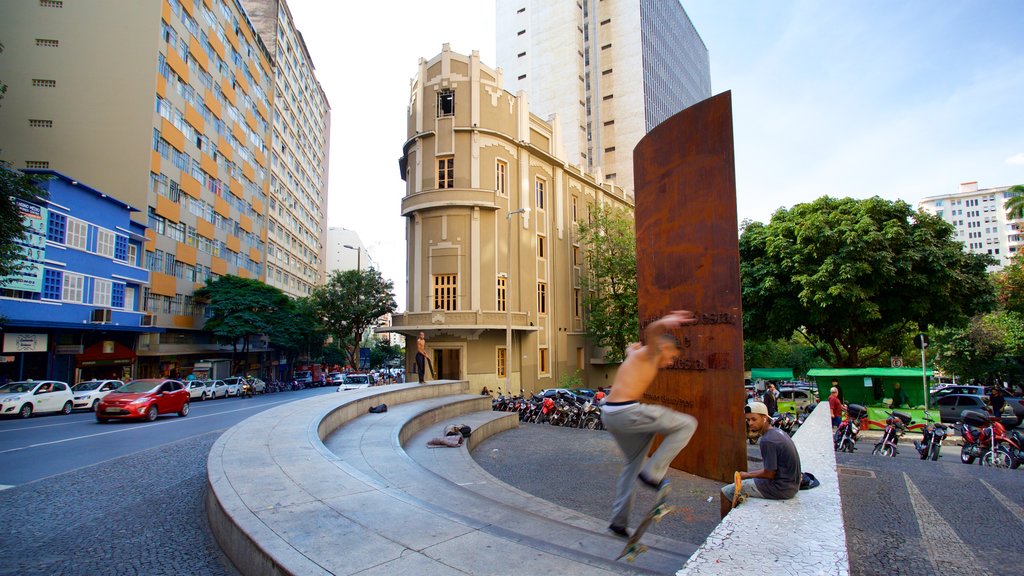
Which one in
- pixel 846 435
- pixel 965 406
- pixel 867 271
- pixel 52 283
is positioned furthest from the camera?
pixel 52 283

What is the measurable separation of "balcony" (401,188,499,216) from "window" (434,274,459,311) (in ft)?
13.6

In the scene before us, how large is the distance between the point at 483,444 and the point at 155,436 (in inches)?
317

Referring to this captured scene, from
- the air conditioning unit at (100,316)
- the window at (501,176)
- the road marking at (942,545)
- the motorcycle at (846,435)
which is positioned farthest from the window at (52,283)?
the road marking at (942,545)

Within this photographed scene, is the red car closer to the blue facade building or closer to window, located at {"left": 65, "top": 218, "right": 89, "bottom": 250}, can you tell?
the blue facade building

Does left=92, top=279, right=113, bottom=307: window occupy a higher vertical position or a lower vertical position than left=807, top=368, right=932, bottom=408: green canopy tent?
higher

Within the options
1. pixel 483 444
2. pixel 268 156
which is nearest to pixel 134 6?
pixel 268 156

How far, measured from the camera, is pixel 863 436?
58.4 ft

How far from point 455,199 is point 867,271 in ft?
68.2

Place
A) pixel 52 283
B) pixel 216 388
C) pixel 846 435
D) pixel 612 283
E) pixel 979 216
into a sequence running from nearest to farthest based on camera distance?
pixel 846 435 → pixel 52 283 → pixel 216 388 → pixel 612 283 → pixel 979 216

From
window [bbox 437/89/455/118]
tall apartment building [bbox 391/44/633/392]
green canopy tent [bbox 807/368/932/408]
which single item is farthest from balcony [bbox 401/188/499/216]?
green canopy tent [bbox 807/368/932/408]

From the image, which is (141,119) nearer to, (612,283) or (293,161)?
(612,283)

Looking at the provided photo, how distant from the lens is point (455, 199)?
3052 centimetres

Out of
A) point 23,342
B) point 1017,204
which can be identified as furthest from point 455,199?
point 1017,204

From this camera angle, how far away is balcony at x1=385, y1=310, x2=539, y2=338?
29.1 metres
